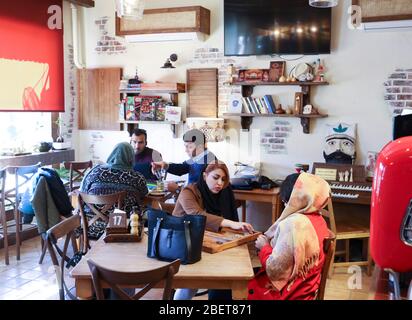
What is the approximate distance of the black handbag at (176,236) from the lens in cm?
221

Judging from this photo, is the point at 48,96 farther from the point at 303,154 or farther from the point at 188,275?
the point at 188,275

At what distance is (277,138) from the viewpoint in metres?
5.34

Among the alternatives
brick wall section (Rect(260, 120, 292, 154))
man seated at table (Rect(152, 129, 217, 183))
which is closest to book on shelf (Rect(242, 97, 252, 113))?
brick wall section (Rect(260, 120, 292, 154))

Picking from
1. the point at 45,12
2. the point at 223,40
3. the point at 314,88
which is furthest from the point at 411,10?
the point at 45,12

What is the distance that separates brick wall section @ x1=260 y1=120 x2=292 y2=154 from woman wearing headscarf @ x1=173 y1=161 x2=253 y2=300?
2.28 meters

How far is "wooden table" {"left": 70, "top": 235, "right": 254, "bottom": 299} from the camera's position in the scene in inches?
84.1

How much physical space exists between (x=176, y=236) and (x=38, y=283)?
231 cm

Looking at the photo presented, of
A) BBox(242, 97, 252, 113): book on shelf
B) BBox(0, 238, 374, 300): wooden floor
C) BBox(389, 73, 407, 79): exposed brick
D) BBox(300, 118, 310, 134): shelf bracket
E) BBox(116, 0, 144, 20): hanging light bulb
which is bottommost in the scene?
BBox(0, 238, 374, 300): wooden floor

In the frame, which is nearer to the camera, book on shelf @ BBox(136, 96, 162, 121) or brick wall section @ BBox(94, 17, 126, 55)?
book on shelf @ BBox(136, 96, 162, 121)

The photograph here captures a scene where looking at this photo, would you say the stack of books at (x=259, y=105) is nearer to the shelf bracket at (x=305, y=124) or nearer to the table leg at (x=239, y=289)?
the shelf bracket at (x=305, y=124)

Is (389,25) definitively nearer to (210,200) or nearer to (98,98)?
(210,200)

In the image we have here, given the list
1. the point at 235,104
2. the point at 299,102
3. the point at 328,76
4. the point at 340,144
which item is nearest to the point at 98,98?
the point at 235,104

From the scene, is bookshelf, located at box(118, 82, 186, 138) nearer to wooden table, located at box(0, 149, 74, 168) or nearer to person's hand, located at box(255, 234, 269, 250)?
wooden table, located at box(0, 149, 74, 168)

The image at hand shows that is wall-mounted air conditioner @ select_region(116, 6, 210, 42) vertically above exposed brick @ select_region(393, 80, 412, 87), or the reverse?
wall-mounted air conditioner @ select_region(116, 6, 210, 42)
